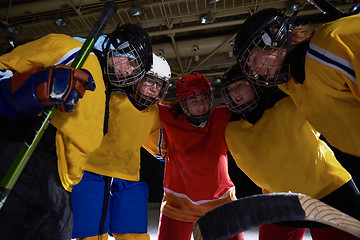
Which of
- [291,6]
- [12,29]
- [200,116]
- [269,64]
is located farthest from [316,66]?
[12,29]

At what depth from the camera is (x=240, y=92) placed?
62.0 inches

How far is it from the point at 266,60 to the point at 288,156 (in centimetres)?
55

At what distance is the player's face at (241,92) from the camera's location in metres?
1.57

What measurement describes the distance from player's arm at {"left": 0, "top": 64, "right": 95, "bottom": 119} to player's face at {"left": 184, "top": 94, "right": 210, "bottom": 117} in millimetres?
958

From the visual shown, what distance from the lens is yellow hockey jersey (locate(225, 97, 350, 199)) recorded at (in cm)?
132

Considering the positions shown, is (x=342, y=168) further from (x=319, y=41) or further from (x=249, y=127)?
(x=319, y=41)

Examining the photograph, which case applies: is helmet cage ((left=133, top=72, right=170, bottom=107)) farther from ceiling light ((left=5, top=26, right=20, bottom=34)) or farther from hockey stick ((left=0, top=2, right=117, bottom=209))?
ceiling light ((left=5, top=26, right=20, bottom=34))

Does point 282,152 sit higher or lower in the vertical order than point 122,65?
lower

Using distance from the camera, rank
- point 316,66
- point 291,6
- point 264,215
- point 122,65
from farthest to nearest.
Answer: point 291,6 → point 122,65 → point 316,66 → point 264,215

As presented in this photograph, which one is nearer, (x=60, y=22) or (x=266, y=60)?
(x=266, y=60)

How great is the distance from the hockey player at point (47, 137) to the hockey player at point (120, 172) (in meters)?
0.33

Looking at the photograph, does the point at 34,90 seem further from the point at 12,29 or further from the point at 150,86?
the point at 12,29

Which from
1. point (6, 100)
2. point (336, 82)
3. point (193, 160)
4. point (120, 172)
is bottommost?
point (193, 160)

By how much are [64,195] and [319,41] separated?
4.20 ft
